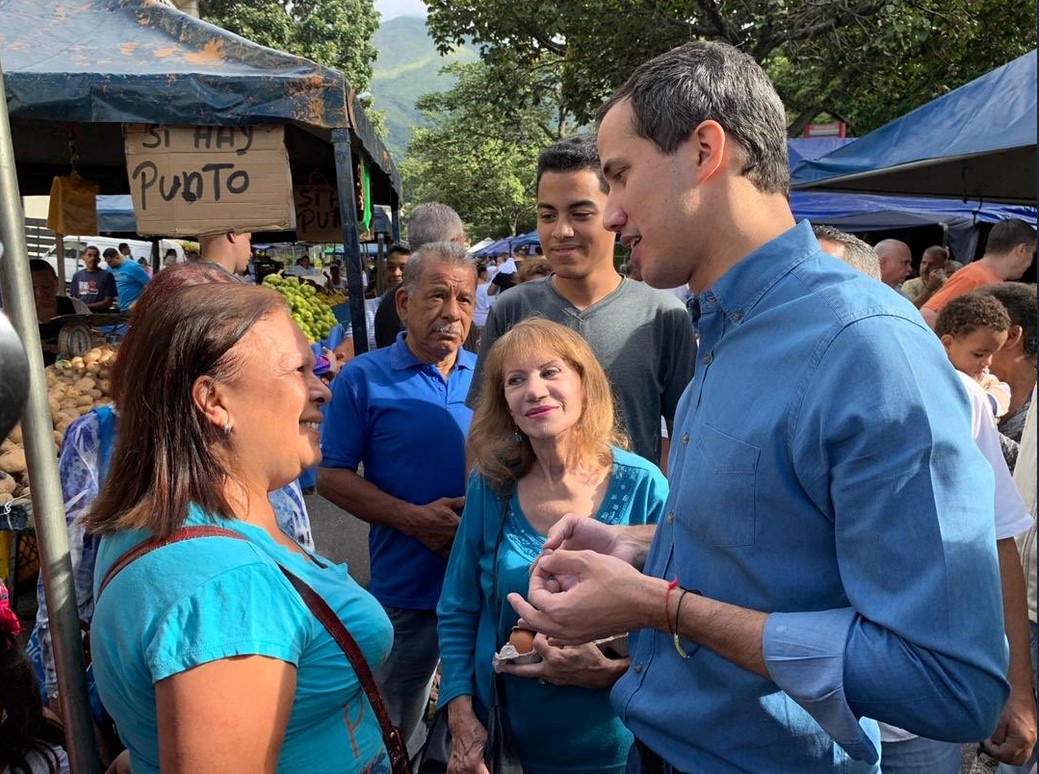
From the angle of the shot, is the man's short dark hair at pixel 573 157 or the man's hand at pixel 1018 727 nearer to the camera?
the man's hand at pixel 1018 727

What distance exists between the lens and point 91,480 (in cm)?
232

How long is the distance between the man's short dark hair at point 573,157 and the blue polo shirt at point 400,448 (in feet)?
2.87

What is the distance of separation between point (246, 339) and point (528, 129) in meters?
45.5

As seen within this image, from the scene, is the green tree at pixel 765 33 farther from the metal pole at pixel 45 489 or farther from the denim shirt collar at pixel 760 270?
the metal pole at pixel 45 489

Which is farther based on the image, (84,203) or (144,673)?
(84,203)

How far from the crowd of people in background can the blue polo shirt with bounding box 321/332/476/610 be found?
25.9 inches

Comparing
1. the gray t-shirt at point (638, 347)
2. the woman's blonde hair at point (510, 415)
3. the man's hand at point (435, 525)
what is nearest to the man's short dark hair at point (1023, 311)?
the gray t-shirt at point (638, 347)

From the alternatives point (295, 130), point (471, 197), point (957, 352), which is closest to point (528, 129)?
point (471, 197)

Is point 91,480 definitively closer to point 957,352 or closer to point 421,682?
point 421,682

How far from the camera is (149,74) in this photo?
397 centimetres

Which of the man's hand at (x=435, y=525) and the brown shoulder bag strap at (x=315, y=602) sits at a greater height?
the brown shoulder bag strap at (x=315, y=602)

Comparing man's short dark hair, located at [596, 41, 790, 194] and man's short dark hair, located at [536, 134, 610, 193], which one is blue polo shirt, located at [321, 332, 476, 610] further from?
man's short dark hair, located at [596, 41, 790, 194]

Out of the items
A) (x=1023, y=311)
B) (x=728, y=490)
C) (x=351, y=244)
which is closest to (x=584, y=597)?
(x=728, y=490)

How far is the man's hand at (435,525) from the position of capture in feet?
9.62
